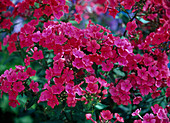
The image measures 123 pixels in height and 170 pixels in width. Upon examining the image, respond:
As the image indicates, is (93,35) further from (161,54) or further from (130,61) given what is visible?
(161,54)

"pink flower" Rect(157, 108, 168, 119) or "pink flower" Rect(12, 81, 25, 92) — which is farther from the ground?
"pink flower" Rect(12, 81, 25, 92)

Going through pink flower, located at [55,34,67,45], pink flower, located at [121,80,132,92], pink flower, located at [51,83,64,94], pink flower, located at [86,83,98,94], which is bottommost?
pink flower, located at [121,80,132,92]

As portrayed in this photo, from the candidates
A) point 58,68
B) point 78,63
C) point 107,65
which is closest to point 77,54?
point 78,63

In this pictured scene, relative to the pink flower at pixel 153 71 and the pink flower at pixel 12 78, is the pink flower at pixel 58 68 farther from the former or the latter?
the pink flower at pixel 153 71

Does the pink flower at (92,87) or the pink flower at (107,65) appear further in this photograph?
the pink flower at (107,65)

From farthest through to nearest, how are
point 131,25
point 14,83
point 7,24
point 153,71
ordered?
point 7,24
point 131,25
point 153,71
point 14,83

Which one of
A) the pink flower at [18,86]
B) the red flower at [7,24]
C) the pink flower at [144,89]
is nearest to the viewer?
the pink flower at [18,86]

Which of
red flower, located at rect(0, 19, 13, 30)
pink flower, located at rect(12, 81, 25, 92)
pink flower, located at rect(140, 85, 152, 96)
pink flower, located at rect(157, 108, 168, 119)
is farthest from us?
red flower, located at rect(0, 19, 13, 30)

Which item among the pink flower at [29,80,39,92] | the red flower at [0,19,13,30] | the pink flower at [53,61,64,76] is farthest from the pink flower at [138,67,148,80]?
the red flower at [0,19,13,30]

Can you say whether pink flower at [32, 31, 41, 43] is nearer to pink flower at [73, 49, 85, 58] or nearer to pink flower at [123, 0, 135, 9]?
pink flower at [73, 49, 85, 58]

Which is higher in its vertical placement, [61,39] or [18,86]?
[61,39]

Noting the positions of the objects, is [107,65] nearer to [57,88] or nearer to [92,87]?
[92,87]

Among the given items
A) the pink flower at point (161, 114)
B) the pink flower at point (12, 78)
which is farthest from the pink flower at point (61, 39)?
the pink flower at point (161, 114)

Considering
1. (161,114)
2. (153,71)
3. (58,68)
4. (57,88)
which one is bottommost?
(161,114)
